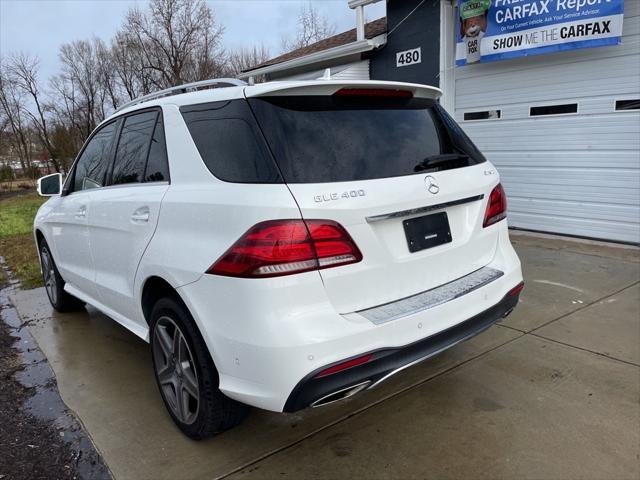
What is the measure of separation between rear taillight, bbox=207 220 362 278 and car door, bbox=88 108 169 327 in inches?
→ 33.0

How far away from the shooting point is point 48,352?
4074mm

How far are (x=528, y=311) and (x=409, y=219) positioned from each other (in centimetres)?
253

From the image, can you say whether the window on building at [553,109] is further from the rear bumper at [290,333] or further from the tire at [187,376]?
the tire at [187,376]

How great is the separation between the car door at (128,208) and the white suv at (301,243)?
0.02 m

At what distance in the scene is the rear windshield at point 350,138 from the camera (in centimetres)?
221

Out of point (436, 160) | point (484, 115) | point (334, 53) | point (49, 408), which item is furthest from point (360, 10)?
point (49, 408)

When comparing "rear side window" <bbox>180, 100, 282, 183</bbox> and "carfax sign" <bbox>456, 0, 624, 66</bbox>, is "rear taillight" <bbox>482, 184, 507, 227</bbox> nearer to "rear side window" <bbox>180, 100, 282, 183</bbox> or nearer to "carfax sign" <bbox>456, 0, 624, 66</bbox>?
"rear side window" <bbox>180, 100, 282, 183</bbox>

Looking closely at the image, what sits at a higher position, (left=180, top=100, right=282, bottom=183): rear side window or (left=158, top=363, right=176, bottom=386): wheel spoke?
(left=180, top=100, right=282, bottom=183): rear side window

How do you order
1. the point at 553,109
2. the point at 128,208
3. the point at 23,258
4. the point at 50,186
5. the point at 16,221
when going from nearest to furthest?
the point at 128,208 → the point at 50,186 → the point at 553,109 → the point at 23,258 → the point at 16,221

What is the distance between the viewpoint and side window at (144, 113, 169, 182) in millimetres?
2789

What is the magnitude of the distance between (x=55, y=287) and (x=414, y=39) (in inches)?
280

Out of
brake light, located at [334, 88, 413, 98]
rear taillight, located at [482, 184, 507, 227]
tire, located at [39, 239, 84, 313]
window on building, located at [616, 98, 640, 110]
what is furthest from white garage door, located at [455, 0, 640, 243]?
tire, located at [39, 239, 84, 313]

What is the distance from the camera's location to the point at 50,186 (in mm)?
4535

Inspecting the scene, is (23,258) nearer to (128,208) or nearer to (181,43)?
(128,208)
